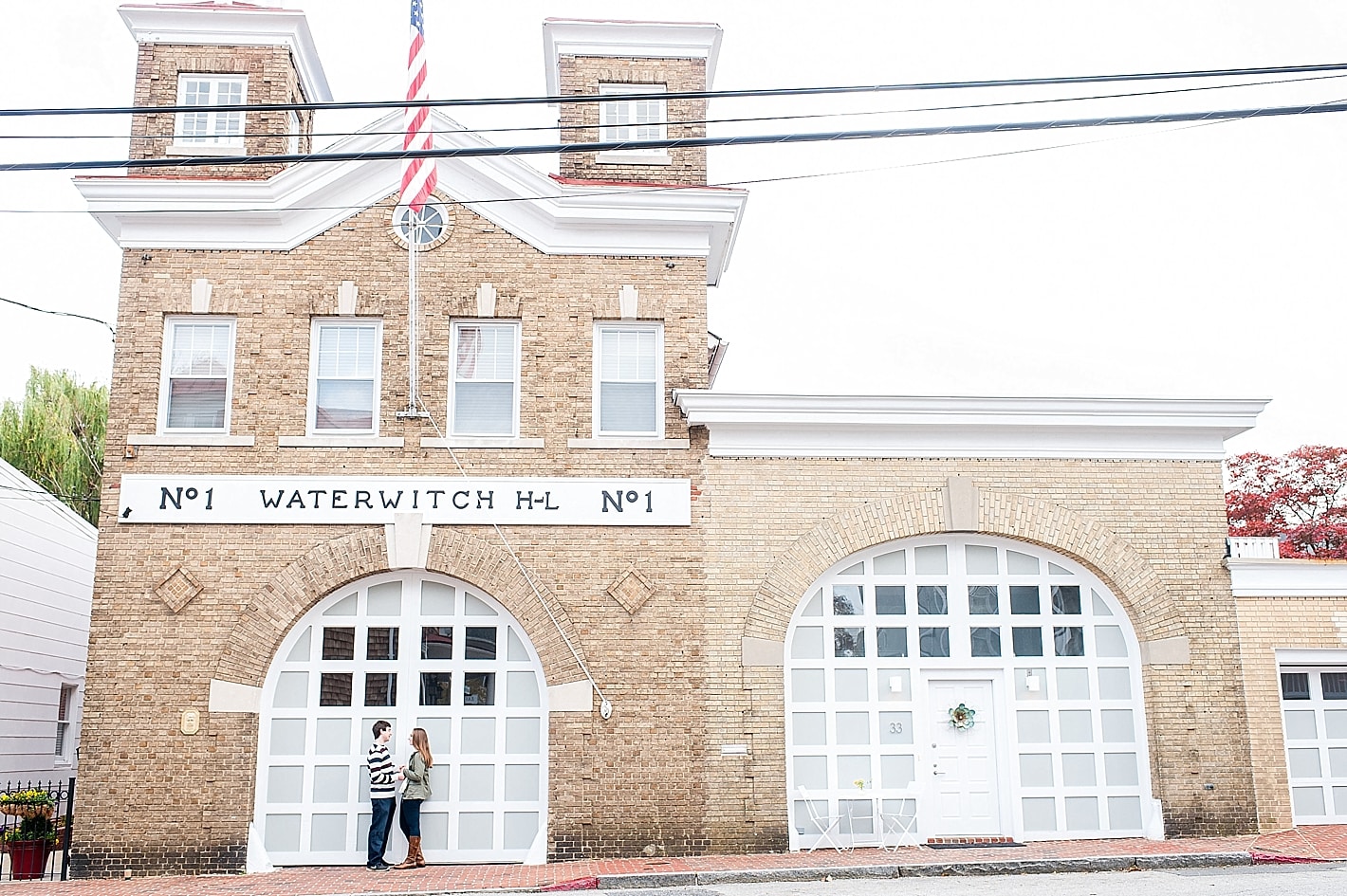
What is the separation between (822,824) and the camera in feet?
50.6

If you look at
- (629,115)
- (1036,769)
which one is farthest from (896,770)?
(629,115)

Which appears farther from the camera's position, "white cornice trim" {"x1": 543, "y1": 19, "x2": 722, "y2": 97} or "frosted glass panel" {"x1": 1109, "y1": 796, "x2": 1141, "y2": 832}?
"white cornice trim" {"x1": 543, "y1": 19, "x2": 722, "y2": 97}

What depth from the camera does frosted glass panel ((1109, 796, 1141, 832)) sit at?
51.6 ft

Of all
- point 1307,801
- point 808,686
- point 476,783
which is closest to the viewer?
point 476,783

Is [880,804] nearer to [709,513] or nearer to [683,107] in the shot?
[709,513]

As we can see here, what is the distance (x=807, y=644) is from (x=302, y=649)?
6.39m

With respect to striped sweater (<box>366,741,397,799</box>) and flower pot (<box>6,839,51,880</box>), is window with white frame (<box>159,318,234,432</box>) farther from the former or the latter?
flower pot (<box>6,839,51,880</box>)

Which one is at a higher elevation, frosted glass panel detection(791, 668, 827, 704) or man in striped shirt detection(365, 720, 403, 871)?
frosted glass panel detection(791, 668, 827, 704)

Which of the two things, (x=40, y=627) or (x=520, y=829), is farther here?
(x=40, y=627)

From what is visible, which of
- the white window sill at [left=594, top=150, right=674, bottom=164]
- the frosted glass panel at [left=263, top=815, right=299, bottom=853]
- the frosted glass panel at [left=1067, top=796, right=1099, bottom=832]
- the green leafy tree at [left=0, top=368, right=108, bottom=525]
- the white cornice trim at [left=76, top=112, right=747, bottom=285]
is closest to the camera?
the frosted glass panel at [left=263, top=815, right=299, bottom=853]

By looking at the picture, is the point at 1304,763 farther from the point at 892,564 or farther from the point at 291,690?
the point at 291,690

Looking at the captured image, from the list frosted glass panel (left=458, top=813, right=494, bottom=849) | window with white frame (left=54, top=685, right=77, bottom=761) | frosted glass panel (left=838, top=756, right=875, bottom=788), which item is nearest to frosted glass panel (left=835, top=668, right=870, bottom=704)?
frosted glass panel (left=838, top=756, right=875, bottom=788)

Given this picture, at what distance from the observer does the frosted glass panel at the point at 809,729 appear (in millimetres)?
15688

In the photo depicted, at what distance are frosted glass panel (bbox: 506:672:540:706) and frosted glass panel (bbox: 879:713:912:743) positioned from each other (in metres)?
4.36
